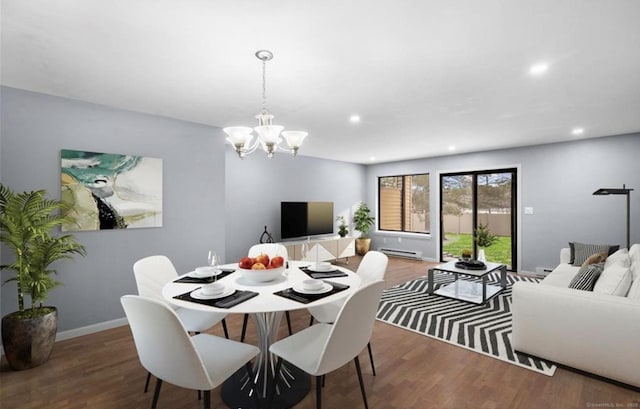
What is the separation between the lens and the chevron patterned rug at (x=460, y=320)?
270 centimetres

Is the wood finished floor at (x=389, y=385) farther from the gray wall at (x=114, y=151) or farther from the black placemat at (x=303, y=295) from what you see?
the black placemat at (x=303, y=295)

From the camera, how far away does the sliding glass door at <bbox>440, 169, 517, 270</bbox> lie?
5.87 metres

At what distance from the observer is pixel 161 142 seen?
11.8 feet

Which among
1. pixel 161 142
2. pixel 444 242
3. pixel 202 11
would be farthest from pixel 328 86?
pixel 444 242

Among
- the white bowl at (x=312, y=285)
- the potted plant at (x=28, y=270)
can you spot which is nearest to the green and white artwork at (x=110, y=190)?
the potted plant at (x=28, y=270)

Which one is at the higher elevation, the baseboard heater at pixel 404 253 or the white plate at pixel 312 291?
the white plate at pixel 312 291

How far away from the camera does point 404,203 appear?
761 cm

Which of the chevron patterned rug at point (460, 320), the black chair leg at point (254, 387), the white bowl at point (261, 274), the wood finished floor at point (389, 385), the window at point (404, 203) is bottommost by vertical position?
the wood finished floor at point (389, 385)

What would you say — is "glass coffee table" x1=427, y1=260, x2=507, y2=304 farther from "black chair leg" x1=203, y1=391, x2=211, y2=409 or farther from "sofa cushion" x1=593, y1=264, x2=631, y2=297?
"black chair leg" x1=203, y1=391, x2=211, y2=409

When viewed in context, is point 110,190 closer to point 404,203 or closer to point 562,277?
point 562,277

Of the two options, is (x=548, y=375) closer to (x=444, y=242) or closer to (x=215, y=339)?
(x=215, y=339)

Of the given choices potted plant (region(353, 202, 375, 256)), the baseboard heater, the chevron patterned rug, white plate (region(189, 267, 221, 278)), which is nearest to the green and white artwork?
white plate (region(189, 267, 221, 278))

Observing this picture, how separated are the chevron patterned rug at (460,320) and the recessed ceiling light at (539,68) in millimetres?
2418

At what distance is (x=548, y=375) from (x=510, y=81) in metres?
2.45
